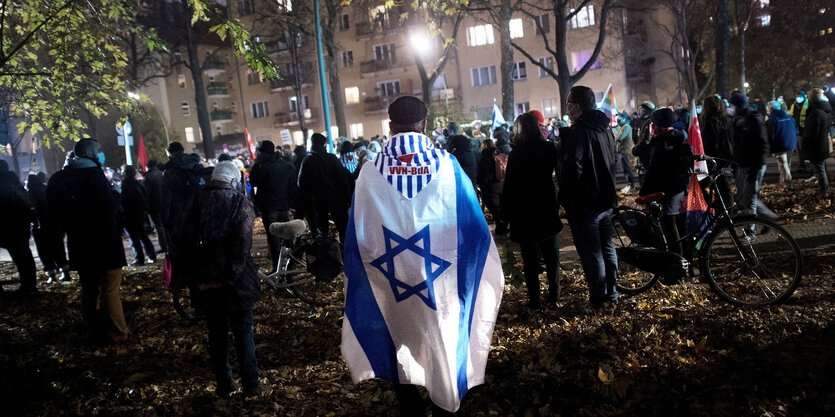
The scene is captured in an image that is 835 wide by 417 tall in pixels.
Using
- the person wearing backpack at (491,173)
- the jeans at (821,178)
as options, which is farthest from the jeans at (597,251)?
the jeans at (821,178)

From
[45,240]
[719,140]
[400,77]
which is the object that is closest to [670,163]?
[719,140]

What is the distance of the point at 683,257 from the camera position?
5898 mm

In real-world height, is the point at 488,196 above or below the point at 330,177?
below

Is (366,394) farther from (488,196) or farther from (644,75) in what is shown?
(644,75)

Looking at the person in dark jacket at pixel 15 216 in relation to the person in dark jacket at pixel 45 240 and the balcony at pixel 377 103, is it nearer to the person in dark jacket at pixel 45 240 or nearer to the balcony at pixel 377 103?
the person in dark jacket at pixel 45 240

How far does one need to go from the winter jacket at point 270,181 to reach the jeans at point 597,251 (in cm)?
528

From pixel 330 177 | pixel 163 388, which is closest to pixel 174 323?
pixel 163 388

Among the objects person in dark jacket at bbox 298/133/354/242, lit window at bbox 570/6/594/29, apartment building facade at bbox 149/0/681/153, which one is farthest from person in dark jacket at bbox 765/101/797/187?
lit window at bbox 570/6/594/29

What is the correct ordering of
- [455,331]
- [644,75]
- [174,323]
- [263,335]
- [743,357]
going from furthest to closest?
[644,75] < [174,323] < [263,335] < [743,357] < [455,331]

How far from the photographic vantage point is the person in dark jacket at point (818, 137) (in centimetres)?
1024

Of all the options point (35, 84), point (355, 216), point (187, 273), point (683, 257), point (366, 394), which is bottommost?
point (366, 394)

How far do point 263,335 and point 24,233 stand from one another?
5476 mm

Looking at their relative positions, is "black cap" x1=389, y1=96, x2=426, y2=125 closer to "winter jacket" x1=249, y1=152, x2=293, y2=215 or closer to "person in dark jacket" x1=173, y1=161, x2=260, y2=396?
"person in dark jacket" x1=173, y1=161, x2=260, y2=396

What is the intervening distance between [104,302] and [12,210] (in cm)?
410
